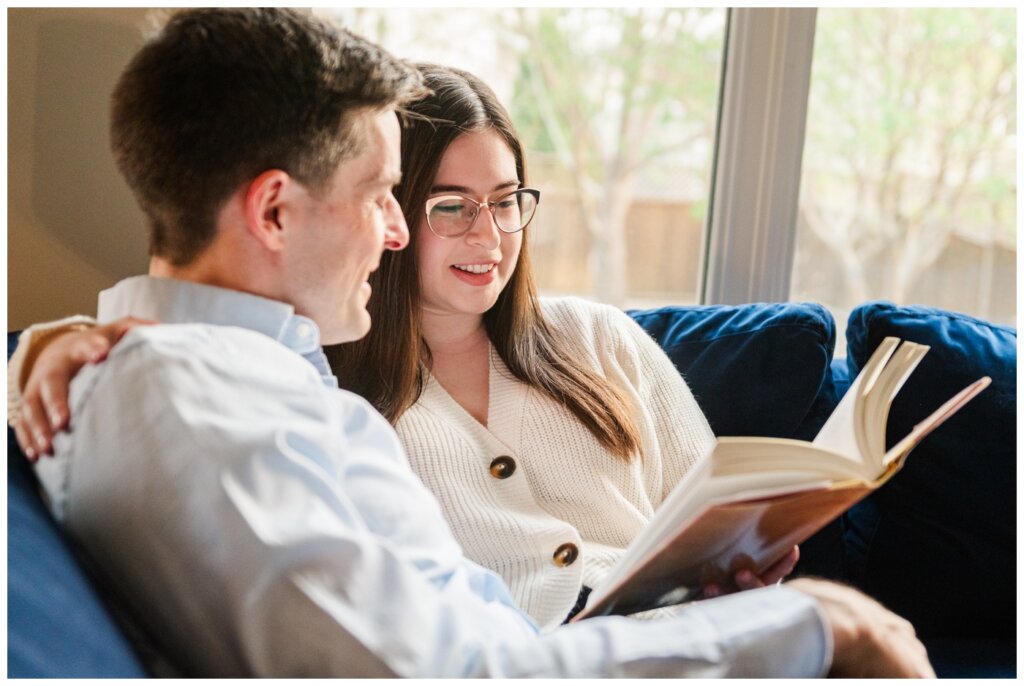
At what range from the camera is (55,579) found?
2.59ft

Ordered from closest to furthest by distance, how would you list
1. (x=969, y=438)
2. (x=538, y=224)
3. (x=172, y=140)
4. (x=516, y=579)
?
(x=172, y=140) → (x=516, y=579) → (x=969, y=438) → (x=538, y=224)

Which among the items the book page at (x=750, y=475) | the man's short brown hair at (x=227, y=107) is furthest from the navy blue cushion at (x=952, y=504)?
the man's short brown hair at (x=227, y=107)

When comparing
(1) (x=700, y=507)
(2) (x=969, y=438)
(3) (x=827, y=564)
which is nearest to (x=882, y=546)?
(3) (x=827, y=564)

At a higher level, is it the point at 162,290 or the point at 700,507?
the point at 162,290

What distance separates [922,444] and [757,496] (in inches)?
38.0

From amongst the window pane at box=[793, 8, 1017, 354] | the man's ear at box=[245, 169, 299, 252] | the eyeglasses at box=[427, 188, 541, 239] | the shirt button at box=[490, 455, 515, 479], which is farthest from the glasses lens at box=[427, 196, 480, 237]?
the window pane at box=[793, 8, 1017, 354]

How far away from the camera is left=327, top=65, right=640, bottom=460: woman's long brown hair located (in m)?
1.54

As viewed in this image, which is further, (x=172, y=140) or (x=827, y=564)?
(x=827, y=564)

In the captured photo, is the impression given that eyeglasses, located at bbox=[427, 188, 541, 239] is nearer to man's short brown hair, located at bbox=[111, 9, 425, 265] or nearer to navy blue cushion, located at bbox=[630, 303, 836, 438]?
navy blue cushion, located at bbox=[630, 303, 836, 438]

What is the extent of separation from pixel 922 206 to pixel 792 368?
1042mm


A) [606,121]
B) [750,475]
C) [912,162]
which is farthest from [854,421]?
[912,162]

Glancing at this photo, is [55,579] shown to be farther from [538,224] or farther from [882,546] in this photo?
[538,224]

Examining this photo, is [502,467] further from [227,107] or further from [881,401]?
[227,107]

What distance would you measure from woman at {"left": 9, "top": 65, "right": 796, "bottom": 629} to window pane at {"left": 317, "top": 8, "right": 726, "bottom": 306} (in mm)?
698
